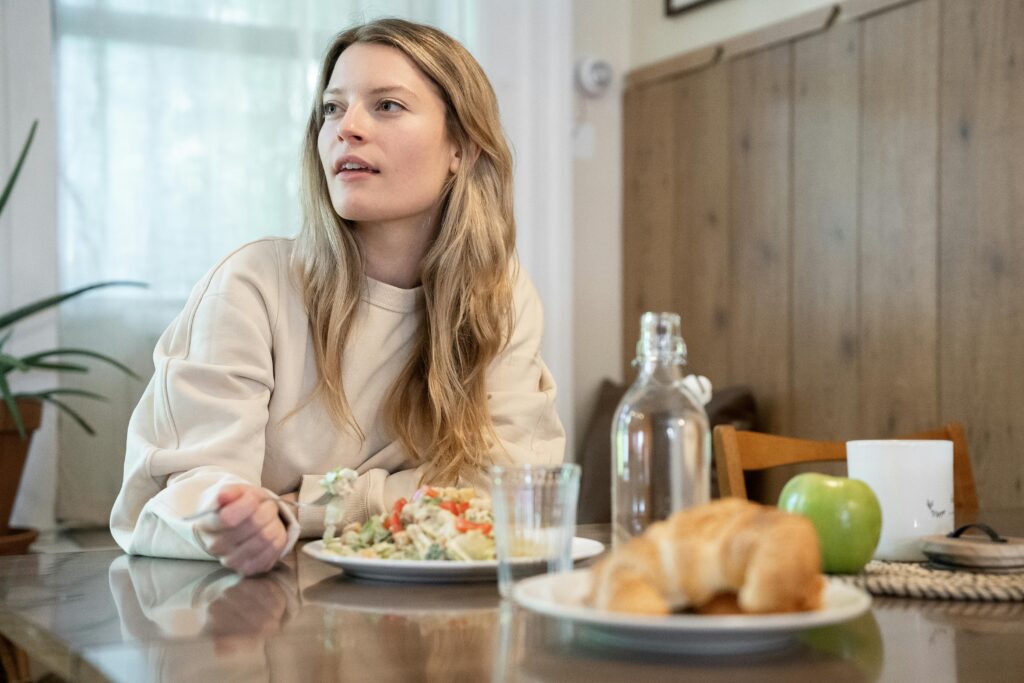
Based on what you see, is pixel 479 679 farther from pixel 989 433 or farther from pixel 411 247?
pixel 989 433

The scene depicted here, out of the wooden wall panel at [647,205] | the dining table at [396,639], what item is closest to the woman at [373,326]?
the dining table at [396,639]

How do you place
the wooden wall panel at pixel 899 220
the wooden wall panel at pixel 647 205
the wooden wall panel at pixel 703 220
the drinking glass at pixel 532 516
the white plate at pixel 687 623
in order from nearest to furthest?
the white plate at pixel 687 623 < the drinking glass at pixel 532 516 < the wooden wall panel at pixel 899 220 < the wooden wall panel at pixel 703 220 < the wooden wall panel at pixel 647 205

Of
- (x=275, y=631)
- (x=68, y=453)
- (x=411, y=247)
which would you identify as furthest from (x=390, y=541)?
(x=68, y=453)

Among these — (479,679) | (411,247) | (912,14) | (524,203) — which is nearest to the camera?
(479,679)

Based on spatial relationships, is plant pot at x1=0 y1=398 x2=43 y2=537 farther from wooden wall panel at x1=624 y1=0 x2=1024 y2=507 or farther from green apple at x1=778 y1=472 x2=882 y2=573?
green apple at x1=778 y1=472 x2=882 y2=573

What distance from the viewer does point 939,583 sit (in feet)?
2.91

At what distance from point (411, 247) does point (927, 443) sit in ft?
2.69

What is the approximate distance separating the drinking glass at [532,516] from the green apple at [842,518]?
0.72 ft

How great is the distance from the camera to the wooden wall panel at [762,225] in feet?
10.2

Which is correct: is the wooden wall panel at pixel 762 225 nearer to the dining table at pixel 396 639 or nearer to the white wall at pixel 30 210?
the white wall at pixel 30 210

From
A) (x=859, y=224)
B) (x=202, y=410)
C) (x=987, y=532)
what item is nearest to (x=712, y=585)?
(x=987, y=532)

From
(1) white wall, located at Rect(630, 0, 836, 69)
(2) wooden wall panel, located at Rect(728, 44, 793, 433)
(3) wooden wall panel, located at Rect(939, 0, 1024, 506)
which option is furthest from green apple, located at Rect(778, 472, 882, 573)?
(1) white wall, located at Rect(630, 0, 836, 69)

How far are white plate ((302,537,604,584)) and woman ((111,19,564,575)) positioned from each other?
34 centimetres

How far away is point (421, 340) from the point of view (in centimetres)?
158
